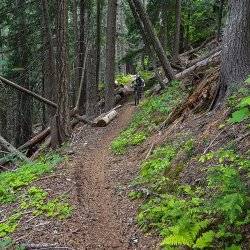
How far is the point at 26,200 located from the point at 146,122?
21.7 ft

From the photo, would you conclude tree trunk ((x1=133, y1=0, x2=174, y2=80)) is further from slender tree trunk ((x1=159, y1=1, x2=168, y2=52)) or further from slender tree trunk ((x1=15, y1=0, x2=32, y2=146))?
slender tree trunk ((x1=15, y1=0, x2=32, y2=146))

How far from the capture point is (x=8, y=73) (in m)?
22.3

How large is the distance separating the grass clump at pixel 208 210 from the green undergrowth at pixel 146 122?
4.87 meters

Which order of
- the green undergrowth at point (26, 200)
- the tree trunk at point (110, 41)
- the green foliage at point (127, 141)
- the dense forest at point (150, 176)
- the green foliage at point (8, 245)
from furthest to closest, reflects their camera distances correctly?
the tree trunk at point (110, 41), the green foliage at point (127, 141), the green undergrowth at point (26, 200), the green foliage at point (8, 245), the dense forest at point (150, 176)

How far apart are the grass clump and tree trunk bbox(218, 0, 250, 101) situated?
268 cm

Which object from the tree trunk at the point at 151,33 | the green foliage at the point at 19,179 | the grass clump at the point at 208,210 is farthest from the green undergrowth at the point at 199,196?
the tree trunk at the point at 151,33

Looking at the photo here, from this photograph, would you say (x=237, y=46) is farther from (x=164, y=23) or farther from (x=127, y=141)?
(x=164, y=23)

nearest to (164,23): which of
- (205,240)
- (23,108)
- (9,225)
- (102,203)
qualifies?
(23,108)

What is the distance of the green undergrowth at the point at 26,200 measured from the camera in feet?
24.7

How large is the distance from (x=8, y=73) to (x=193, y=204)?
1833 centimetres

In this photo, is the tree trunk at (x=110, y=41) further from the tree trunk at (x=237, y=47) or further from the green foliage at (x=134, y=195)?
the green foliage at (x=134, y=195)

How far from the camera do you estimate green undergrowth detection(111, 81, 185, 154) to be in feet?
41.3

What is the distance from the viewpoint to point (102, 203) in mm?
8297

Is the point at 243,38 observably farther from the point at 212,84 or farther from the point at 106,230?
the point at 106,230
